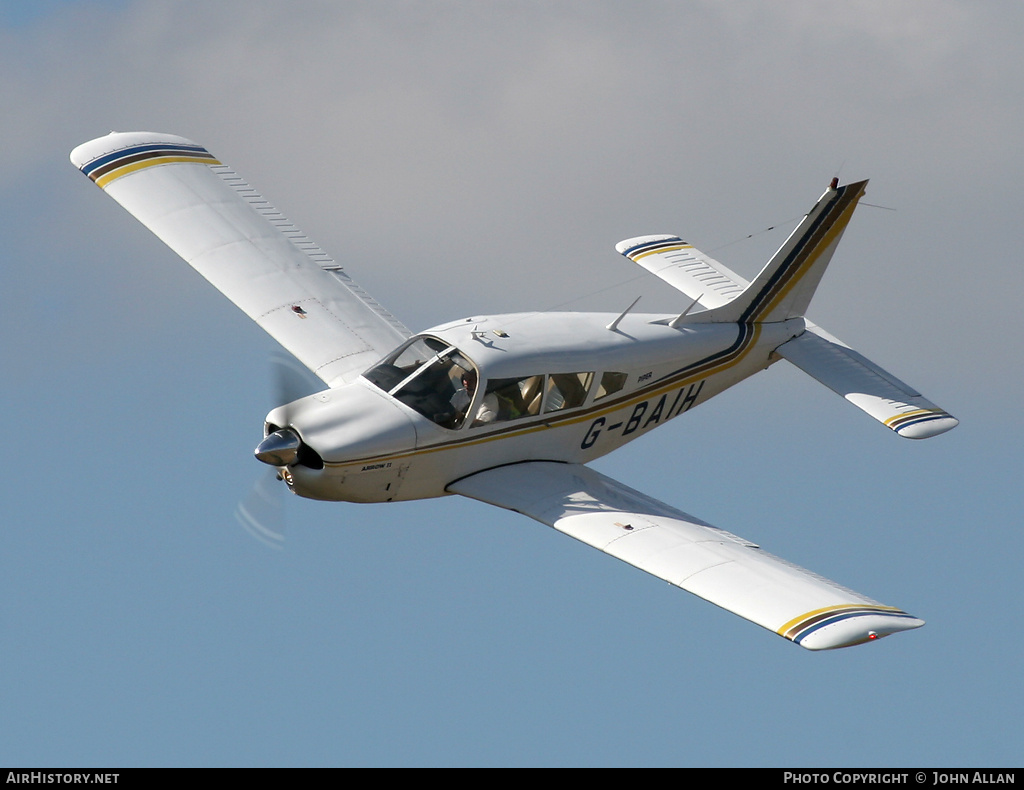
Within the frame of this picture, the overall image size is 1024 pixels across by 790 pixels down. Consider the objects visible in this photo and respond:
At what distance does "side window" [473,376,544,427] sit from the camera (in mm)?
21359

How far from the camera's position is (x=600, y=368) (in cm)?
2241

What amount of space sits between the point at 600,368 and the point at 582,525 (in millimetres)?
2746

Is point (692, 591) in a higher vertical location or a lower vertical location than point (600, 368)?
lower

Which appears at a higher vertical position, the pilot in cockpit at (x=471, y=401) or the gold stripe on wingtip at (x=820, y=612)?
the pilot in cockpit at (x=471, y=401)

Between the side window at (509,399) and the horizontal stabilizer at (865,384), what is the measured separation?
509cm

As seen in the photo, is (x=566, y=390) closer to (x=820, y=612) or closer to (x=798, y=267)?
(x=798, y=267)

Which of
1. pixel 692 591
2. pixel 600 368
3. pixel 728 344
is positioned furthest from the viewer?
pixel 728 344

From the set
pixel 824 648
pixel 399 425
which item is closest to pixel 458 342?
pixel 399 425

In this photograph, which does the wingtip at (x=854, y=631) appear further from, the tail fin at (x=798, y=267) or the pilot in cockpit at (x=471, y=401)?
the tail fin at (x=798, y=267)

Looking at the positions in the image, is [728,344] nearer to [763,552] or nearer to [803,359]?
[803,359]

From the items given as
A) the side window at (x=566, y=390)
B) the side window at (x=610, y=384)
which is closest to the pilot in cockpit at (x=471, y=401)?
the side window at (x=566, y=390)

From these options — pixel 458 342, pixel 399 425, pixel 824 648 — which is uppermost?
pixel 458 342

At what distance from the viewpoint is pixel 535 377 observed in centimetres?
2175

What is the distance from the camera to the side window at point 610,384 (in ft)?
74.0
